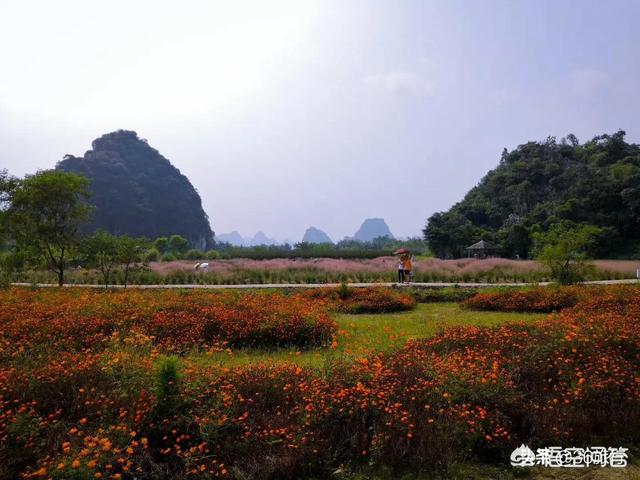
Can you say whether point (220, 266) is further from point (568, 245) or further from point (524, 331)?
point (524, 331)

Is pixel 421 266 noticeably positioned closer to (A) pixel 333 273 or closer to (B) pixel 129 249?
(A) pixel 333 273

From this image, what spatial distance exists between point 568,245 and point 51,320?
14.3 m

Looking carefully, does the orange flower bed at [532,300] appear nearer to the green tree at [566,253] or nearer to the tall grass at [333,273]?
the green tree at [566,253]

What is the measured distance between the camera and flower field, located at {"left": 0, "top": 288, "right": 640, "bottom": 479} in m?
3.70

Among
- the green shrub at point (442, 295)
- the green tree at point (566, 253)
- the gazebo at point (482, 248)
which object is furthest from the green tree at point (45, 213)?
the gazebo at point (482, 248)

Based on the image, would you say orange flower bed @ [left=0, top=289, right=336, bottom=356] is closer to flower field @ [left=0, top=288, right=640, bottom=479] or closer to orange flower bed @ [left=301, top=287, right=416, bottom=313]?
flower field @ [left=0, top=288, right=640, bottom=479]

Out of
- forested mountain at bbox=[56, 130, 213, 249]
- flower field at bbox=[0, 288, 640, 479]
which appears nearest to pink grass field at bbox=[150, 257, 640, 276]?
flower field at bbox=[0, 288, 640, 479]

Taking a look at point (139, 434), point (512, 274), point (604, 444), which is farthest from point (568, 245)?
point (139, 434)

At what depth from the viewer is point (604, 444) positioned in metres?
4.16

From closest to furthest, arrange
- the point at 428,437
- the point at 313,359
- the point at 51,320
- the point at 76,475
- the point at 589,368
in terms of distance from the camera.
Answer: the point at 76,475 → the point at 428,437 → the point at 589,368 → the point at 313,359 → the point at 51,320

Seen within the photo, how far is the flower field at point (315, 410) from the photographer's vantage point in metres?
3.70

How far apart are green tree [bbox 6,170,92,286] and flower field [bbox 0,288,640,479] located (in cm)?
1261

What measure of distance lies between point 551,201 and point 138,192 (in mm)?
99282

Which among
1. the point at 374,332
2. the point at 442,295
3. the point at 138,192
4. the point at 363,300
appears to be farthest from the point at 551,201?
the point at 138,192
